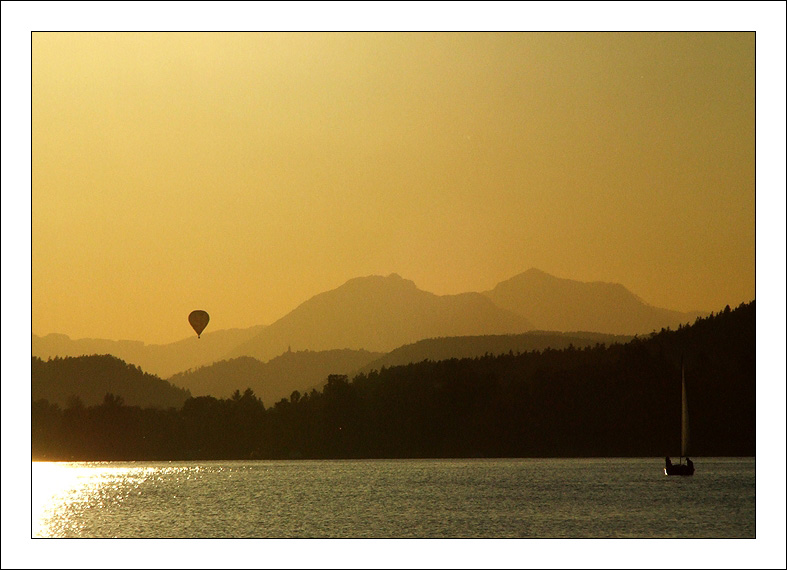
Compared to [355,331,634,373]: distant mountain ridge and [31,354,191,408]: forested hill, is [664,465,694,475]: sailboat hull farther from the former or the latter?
[31,354,191,408]: forested hill

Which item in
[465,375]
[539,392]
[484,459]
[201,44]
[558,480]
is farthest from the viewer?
[484,459]

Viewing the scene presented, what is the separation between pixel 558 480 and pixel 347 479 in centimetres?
1265

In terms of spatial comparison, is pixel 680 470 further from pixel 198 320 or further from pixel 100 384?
pixel 100 384

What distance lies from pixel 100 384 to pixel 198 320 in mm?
13661

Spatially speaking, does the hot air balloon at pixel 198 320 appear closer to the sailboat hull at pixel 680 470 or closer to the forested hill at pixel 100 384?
the forested hill at pixel 100 384

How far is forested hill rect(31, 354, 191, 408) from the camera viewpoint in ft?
125

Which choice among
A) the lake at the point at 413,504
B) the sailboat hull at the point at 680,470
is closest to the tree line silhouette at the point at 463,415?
the sailboat hull at the point at 680,470

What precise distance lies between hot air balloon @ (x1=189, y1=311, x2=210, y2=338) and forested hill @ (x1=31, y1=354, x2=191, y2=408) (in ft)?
13.2

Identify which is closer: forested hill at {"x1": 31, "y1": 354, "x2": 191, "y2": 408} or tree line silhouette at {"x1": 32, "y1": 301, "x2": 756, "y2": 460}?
forested hill at {"x1": 31, "y1": 354, "x2": 191, "y2": 408}

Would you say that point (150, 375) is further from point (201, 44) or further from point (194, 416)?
point (201, 44)

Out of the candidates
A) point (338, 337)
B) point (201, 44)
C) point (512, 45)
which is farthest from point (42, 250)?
point (338, 337)

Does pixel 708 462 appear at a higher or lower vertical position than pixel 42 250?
lower

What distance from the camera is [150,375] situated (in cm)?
4538

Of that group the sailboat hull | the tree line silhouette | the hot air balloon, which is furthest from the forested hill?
the sailboat hull
